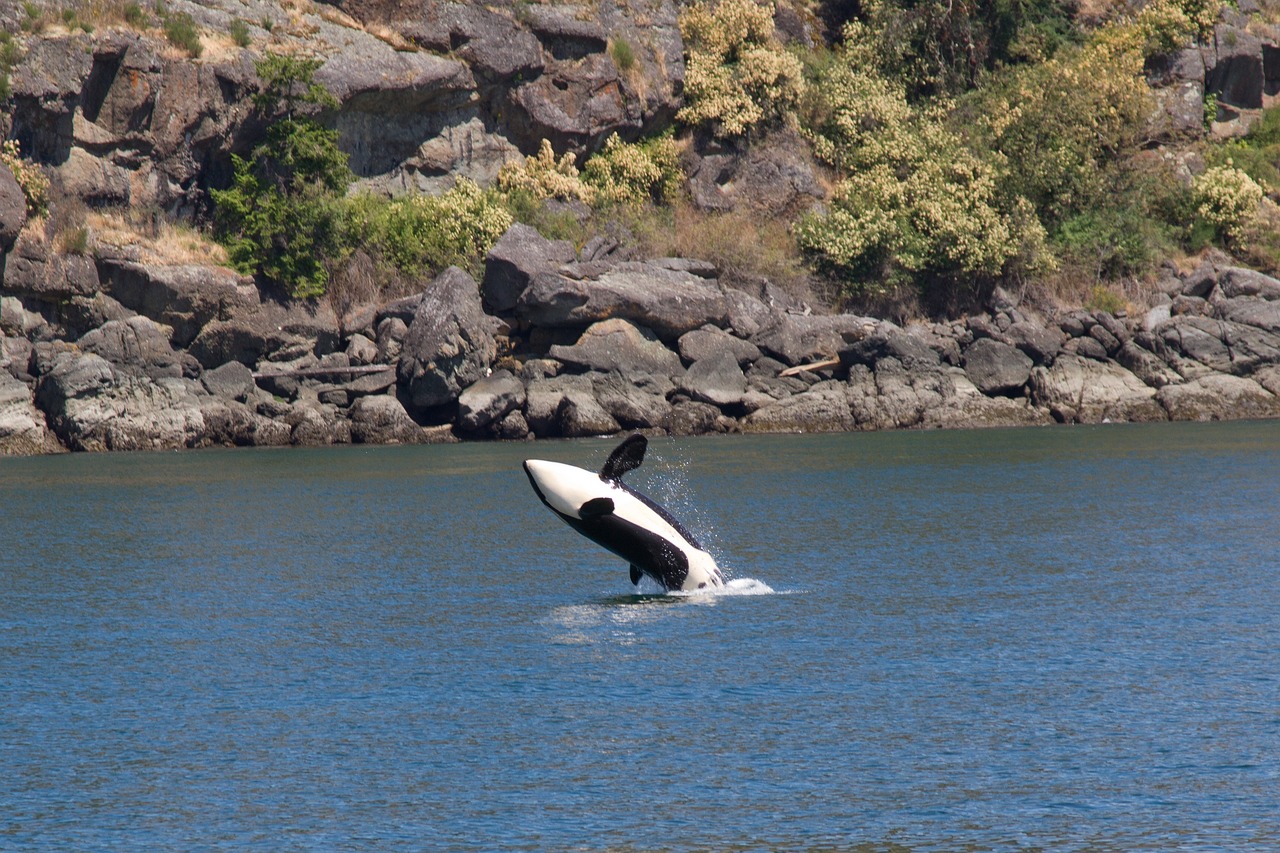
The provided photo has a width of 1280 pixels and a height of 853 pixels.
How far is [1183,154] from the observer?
59.0 m

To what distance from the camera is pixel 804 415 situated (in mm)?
45438

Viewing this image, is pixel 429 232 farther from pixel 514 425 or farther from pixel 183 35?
pixel 183 35

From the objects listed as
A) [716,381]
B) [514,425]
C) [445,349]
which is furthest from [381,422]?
[716,381]

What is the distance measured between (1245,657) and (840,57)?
163 feet

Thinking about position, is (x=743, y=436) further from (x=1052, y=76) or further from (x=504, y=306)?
(x=1052, y=76)

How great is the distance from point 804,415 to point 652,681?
32.1 meters

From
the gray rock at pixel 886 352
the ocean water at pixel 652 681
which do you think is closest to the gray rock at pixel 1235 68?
the gray rock at pixel 886 352

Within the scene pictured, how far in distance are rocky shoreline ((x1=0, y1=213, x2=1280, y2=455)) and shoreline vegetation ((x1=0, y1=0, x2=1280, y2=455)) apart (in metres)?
0.11

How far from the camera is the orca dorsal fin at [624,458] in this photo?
1725 cm

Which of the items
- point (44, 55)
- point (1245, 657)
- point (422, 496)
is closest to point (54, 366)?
point (44, 55)

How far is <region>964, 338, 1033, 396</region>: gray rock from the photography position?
46469 mm

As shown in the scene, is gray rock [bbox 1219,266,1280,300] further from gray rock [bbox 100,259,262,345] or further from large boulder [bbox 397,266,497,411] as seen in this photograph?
gray rock [bbox 100,259,262,345]

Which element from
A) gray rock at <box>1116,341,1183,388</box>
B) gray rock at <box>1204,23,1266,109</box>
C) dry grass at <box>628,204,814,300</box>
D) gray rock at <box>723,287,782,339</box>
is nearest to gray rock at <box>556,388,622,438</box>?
gray rock at <box>723,287,782,339</box>

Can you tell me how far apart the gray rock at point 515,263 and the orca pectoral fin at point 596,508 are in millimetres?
28611
